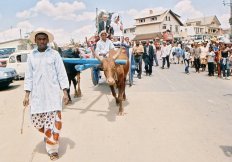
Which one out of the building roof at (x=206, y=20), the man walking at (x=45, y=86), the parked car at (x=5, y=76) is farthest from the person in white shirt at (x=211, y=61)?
the building roof at (x=206, y=20)

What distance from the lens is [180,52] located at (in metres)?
24.1

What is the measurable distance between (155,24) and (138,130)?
62.8 metres

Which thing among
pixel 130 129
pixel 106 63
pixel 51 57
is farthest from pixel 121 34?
pixel 51 57

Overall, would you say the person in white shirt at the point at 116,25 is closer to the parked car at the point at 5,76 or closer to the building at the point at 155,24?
the parked car at the point at 5,76

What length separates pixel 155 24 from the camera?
67.1 m

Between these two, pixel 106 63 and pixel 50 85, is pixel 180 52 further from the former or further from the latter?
pixel 50 85

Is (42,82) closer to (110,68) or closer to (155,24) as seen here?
(110,68)

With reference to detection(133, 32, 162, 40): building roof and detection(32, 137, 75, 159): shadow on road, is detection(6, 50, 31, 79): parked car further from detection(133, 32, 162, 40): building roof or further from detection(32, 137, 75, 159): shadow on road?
detection(133, 32, 162, 40): building roof

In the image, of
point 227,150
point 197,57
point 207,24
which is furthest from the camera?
point 207,24

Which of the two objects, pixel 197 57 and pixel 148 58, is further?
pixel 197 57

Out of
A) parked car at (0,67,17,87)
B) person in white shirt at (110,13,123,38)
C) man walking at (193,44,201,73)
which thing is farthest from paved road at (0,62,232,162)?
man walking at (193,44,201,73)

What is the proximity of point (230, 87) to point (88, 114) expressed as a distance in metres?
6.57

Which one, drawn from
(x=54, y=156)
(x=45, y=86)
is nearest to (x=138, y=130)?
(x=54, y=156)

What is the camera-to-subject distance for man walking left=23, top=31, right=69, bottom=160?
499cm
